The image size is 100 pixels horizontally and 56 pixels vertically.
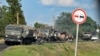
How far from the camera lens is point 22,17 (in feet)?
300

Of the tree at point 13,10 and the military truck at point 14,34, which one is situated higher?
the tree at point 13,10

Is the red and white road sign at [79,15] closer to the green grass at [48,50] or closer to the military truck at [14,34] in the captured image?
the green grass at [48,50]

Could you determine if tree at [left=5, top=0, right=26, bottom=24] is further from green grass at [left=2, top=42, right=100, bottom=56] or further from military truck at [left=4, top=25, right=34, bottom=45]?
green grass at [left=2, top=42, right=100, bottom=56]

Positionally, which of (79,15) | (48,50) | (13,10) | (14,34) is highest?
(13,10)

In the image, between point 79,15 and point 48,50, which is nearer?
point 79,15

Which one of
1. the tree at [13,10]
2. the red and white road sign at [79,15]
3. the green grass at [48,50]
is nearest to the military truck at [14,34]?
the green grass at [48,50]

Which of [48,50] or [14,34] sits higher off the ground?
[14,34]

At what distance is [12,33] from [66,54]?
815 inches

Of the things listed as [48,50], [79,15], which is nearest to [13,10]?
[48,50]

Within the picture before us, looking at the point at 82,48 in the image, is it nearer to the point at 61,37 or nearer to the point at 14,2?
the point at 61,37

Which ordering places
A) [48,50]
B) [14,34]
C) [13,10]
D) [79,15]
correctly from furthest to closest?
[13,10] → [14,34] → [48,50] → [79,15]

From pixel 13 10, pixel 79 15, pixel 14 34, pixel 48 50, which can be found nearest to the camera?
pixel 79 15

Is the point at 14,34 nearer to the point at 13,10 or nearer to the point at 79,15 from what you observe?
the point at 79,15

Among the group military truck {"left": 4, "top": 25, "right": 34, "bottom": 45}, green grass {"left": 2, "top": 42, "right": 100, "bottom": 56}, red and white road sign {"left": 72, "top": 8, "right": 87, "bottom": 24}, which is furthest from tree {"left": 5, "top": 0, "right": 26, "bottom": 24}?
red and white road sign {"left": 72, "top": 8, "right": 87, "bottom": 24}
